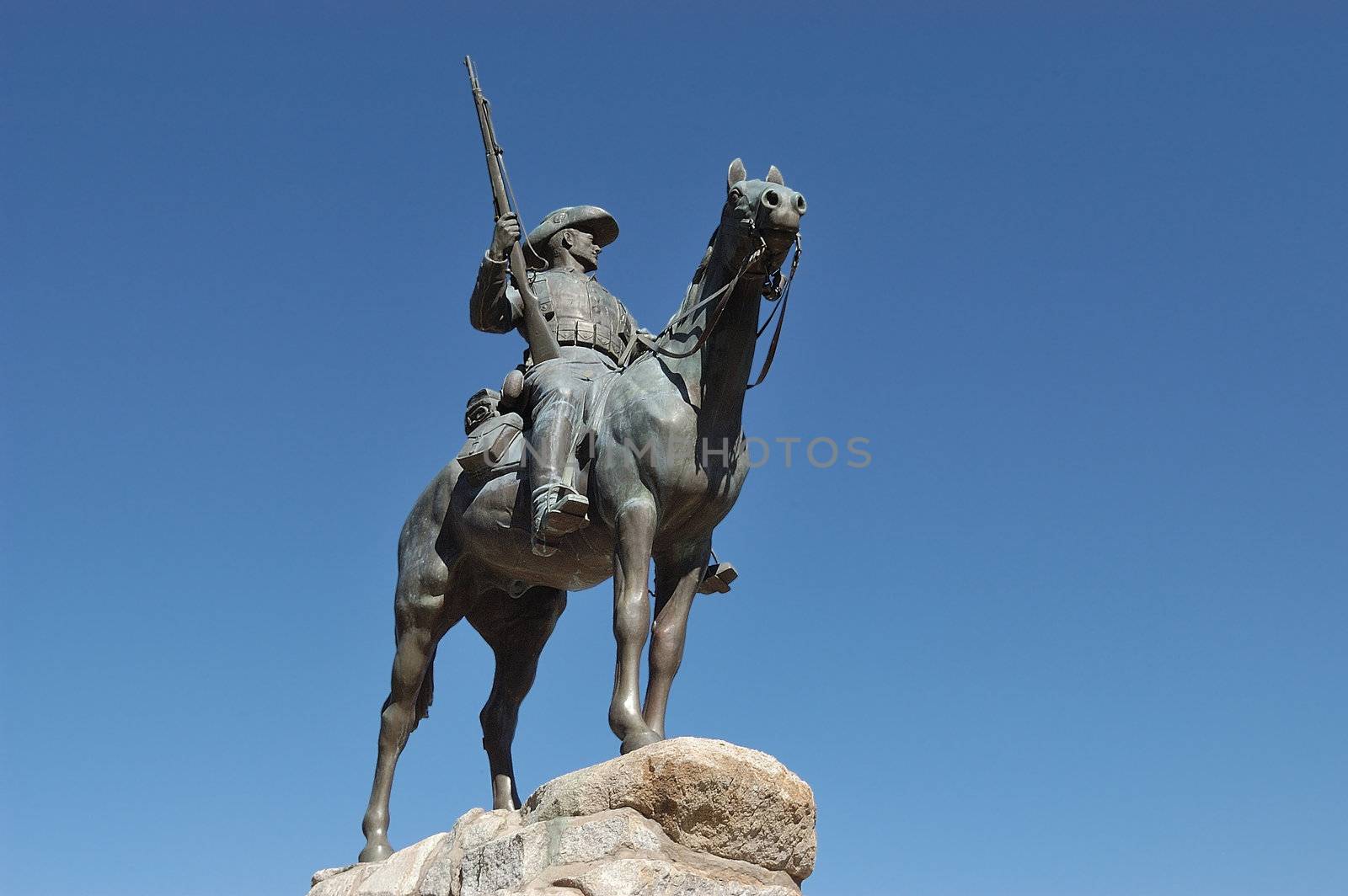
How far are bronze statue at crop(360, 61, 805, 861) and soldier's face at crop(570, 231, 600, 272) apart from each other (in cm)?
1

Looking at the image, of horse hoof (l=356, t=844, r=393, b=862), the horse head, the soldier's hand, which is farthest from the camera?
the soldier's hand

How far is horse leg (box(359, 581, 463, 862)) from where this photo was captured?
1046 centimetres

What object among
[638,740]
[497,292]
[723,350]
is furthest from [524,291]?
[638,740]

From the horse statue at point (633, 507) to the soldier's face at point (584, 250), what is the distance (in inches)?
51.5

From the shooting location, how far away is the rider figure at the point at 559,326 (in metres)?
9.15

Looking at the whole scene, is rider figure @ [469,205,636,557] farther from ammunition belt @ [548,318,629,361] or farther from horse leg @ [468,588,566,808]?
horse leg @ [468,588,566,808]

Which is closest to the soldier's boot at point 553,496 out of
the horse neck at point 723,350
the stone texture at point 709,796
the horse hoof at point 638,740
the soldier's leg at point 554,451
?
the soldier's leg at point 554,451

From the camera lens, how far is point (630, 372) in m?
9.45

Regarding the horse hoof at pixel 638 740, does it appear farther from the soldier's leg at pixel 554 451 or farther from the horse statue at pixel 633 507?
the soldier's leg at pixel 554 451

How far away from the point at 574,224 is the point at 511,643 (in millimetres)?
2923

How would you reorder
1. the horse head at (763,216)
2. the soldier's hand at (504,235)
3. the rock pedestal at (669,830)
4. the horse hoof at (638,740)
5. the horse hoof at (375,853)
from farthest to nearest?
the soldier's hand at (504,235)
the horse hoof at (375,853)
the horse head at (763,216)
the horse hoof at (638,740)
the rock pedestal at (669,830)

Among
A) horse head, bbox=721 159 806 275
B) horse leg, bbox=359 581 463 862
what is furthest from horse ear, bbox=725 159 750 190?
horse leg, bbox=359 581 463 862

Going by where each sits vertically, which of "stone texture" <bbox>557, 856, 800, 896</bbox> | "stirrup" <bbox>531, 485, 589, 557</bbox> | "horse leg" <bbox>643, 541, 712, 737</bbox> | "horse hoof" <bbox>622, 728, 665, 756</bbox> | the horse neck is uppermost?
the horse neck

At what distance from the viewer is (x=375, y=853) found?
995 centimetres
